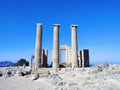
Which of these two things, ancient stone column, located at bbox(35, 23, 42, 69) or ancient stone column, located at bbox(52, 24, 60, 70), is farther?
ancient stone column, located at bbox(35, 23, 42, 69)

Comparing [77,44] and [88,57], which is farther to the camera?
[88,57]

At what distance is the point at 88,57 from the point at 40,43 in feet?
38.4

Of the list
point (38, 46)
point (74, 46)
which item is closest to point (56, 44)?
point (74, 46)

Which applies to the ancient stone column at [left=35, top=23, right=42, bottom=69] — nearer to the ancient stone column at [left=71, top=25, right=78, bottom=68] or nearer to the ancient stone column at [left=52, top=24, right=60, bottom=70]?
the ancient stone column at [left=52, top=24, right=60, bottom=70]

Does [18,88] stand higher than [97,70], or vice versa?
[97,70]

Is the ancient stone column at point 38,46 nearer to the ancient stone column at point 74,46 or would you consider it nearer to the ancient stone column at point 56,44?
the ancient stone column at point 56,44

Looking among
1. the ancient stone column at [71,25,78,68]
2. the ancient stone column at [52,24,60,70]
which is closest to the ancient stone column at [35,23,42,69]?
the ancient stone column at [52,24,60,70]

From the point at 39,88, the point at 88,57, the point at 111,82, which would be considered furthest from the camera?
the point at 88,57

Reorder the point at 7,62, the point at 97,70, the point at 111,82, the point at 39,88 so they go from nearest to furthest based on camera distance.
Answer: the point at 111,82 → the point at 39,88 → the point at 97,70 → the point at 7,62

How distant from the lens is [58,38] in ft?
111

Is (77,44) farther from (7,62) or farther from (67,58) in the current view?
(7,62)

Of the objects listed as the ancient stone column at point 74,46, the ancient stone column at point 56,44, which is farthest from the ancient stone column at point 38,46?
the ancient stone column at point 74,46

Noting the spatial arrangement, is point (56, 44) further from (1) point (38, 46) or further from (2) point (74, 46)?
(1) point (38, 46)

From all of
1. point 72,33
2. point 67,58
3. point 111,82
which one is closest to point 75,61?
point 72,33
